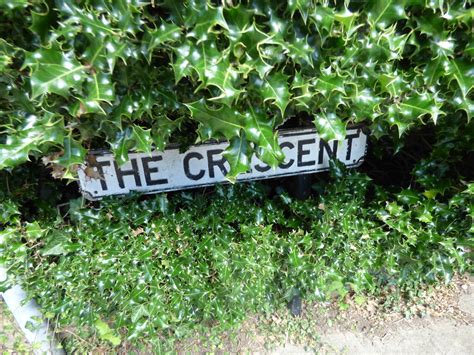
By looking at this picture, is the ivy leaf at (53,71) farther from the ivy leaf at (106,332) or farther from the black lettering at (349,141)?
the ivy leaf at (106,332)

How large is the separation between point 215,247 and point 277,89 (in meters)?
1.06

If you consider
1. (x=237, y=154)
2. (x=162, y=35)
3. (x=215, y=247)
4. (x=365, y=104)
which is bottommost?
(x=215, y=247)

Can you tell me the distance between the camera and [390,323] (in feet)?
8.93

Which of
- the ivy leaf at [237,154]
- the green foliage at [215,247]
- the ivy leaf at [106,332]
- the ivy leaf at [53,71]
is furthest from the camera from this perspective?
the ivy leaf at [106,332]

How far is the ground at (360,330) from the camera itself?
102 inches

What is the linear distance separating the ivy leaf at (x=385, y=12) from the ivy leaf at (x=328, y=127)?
367mm

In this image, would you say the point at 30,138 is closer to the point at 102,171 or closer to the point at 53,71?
the point at 53,71

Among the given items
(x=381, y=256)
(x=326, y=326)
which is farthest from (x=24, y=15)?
(x=326, y=326)

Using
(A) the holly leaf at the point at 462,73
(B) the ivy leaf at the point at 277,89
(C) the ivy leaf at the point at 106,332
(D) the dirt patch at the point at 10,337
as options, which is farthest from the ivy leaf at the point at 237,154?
(D) the dirt patch at the point at 10,337

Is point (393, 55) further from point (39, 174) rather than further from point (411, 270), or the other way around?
point (39, 174)

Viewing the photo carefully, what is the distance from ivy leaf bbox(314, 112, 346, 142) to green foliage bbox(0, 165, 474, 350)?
541 millimetres

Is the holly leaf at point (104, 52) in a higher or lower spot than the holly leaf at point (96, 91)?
higher

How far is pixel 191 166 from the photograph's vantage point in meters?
1.88

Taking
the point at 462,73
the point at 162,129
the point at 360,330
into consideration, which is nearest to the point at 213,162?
the point at 162,129
